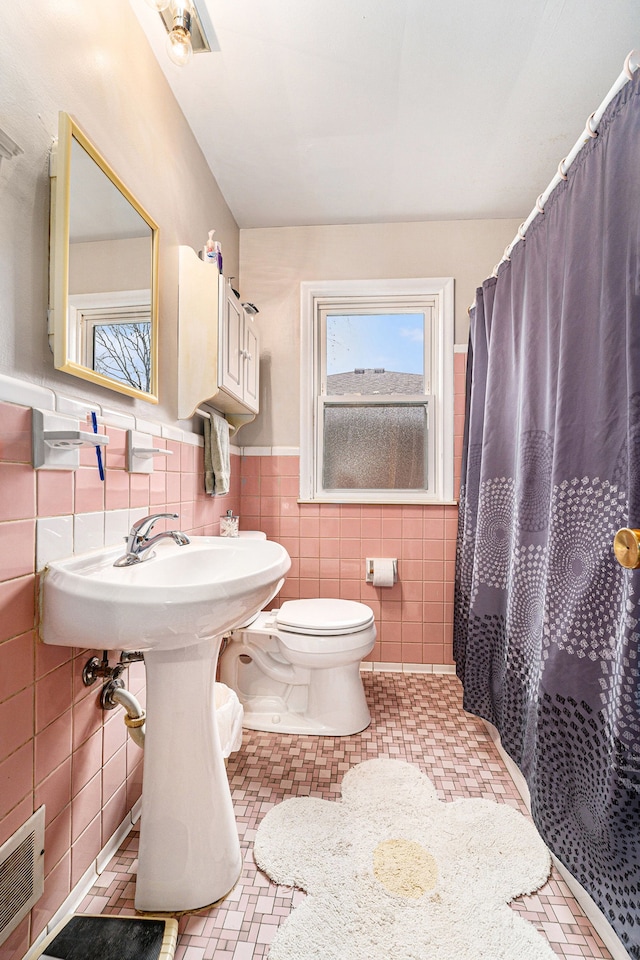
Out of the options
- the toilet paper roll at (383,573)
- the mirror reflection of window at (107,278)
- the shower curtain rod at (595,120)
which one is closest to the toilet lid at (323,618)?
the toilet paper roll at (383,573)

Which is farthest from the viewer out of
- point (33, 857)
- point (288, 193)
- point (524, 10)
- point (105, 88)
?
point (288, 193)

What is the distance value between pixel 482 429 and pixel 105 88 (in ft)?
5.29

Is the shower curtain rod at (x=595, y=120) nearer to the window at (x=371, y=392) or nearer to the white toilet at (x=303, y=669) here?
the window at (x=371, y=392)

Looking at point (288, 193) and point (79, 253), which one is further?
point (288, 193)

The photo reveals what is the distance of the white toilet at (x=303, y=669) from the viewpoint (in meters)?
1.73

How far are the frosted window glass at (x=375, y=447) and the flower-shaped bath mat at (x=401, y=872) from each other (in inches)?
54.0

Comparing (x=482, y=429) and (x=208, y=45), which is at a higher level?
(x=208, y=45)

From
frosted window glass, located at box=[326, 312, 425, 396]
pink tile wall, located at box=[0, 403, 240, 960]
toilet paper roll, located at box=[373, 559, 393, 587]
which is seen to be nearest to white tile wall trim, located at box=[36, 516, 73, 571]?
pink tile wall, located at box=[0, 403, 240, 960]

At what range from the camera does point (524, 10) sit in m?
1.31

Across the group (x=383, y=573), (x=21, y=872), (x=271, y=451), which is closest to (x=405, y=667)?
(x=383, y=573)

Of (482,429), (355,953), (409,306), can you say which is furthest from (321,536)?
(355,953)

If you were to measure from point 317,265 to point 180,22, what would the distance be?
1.27 meters

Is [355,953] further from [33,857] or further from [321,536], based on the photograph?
[321,536]

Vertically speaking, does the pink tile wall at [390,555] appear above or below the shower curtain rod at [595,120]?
below
